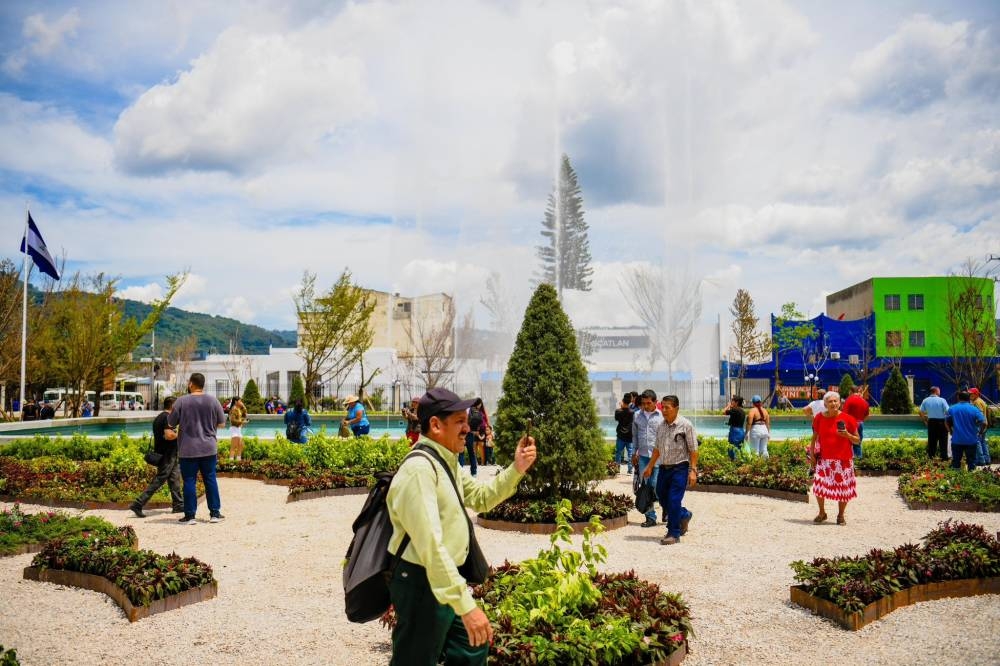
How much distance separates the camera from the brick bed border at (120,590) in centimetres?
618

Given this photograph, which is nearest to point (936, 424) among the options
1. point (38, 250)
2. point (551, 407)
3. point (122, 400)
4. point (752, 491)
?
point (752, 491)

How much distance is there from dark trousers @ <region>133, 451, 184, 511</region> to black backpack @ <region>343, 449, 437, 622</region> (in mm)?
8747

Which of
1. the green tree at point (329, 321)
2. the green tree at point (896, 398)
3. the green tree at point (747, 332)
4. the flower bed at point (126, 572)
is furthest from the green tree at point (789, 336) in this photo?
the flower bed at point (126, 572)

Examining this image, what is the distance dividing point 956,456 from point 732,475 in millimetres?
4437

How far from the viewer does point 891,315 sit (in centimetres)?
5566

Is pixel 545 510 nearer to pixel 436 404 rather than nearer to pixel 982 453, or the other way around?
pixel 436 404

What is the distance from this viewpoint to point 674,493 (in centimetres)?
902

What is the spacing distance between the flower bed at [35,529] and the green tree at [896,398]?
3366 centimetres

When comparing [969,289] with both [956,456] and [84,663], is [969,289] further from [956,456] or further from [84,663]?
[84,663]

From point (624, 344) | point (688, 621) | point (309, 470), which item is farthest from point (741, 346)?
point (688, 621)

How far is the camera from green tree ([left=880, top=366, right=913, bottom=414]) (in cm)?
3406

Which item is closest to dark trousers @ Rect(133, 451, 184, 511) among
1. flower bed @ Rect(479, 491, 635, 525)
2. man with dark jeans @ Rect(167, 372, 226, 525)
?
man with dark jeans @ Rect(167, 372, 226, 525)

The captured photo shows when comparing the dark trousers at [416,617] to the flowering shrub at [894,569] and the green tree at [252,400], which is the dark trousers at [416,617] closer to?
the flowering shrub at [894,569]

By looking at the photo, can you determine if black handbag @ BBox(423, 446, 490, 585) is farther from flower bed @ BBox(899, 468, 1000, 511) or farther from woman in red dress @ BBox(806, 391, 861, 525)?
flower bed @ BBox(899, 468, 1000, 511)
